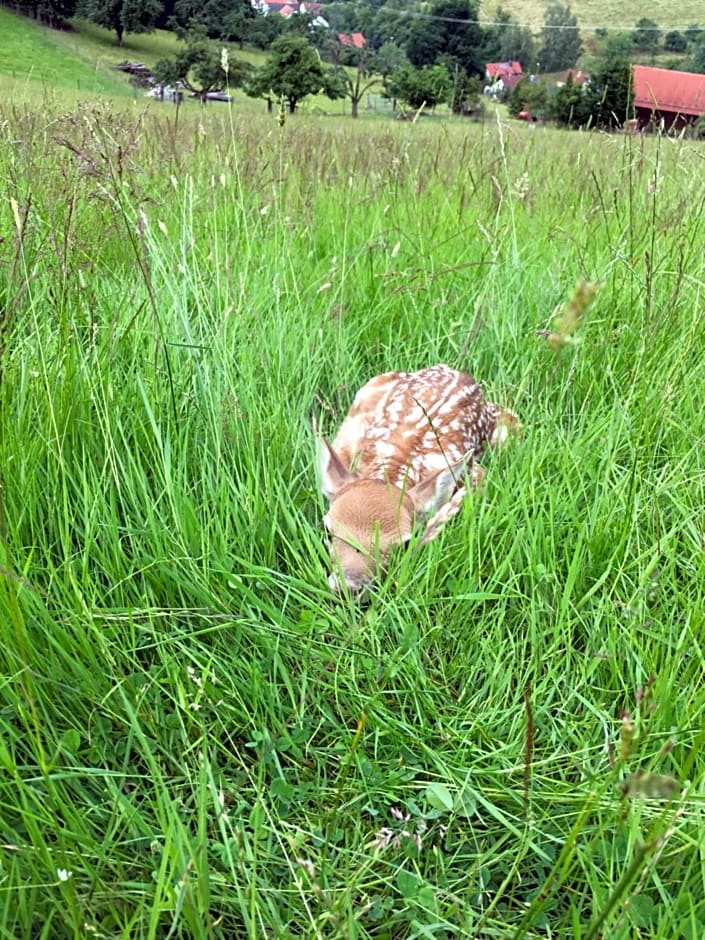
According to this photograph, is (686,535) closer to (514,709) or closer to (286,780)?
(514,709)

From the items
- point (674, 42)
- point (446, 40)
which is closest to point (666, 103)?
point (446, 40)

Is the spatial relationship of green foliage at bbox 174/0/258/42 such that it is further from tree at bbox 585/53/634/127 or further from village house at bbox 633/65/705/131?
village house at bbox 633/65/705/131

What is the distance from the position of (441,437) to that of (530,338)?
71 cm

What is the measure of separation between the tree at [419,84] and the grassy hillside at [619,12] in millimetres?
113837

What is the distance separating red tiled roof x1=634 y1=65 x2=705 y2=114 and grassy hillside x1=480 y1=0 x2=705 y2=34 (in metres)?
110

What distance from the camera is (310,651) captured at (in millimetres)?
1638

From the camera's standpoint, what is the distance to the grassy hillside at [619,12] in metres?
103

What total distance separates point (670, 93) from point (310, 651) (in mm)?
9182

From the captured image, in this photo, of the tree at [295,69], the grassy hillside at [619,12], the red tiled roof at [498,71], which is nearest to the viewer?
the red tiled roof at [498,71]

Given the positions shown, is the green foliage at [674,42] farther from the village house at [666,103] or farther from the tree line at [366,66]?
the tree line at [366,66]

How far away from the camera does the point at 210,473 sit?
6.73ft

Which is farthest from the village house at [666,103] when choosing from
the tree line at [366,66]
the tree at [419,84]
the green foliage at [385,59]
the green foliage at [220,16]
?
the green foliage at [220,16]

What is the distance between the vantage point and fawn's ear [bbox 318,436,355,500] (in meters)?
2.24

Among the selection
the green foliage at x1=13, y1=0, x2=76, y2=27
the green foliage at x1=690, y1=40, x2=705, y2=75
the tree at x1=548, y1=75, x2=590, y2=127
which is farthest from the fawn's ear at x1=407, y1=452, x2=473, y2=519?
the green foliage at x1=13, y1=0, x2=76, y2=27
